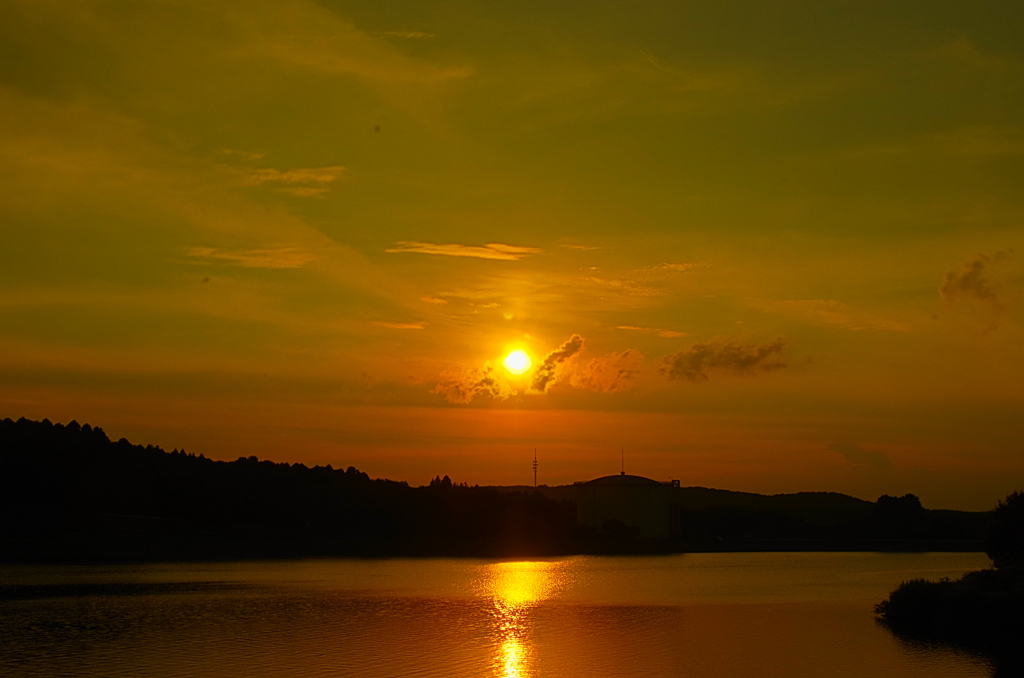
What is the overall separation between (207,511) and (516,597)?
8693cm

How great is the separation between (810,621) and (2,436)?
11777 cm

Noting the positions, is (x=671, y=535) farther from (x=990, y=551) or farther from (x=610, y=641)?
(x=610, y=641)

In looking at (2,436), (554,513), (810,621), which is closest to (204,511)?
(2,436)

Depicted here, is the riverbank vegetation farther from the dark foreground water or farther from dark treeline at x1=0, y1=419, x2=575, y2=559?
dark treeline at x1=0, y1=419, x2=575, y2=559

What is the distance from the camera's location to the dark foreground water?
4128 cm

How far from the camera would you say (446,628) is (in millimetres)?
54344

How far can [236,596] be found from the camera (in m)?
73.8

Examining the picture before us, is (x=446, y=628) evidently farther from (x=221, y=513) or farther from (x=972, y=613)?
(x=221, y=513)

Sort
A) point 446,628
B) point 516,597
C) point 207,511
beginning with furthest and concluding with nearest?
point 207,511
point 516,597
point 446,628

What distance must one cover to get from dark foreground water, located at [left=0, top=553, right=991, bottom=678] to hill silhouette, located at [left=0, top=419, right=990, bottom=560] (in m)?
34.1

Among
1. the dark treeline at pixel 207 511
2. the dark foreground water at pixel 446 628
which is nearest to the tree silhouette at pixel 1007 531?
the dark foreground water at pixel 446 628

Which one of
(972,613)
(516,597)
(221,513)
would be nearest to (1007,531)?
(972,613)

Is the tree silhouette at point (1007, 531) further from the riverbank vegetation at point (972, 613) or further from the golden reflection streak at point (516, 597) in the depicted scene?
the golden reflection streak at point (516, 597)

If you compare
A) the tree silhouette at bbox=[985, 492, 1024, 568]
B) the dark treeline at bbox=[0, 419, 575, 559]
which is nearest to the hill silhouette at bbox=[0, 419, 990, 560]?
the dark treeline at bbox=[0, 419, 575, 559]
